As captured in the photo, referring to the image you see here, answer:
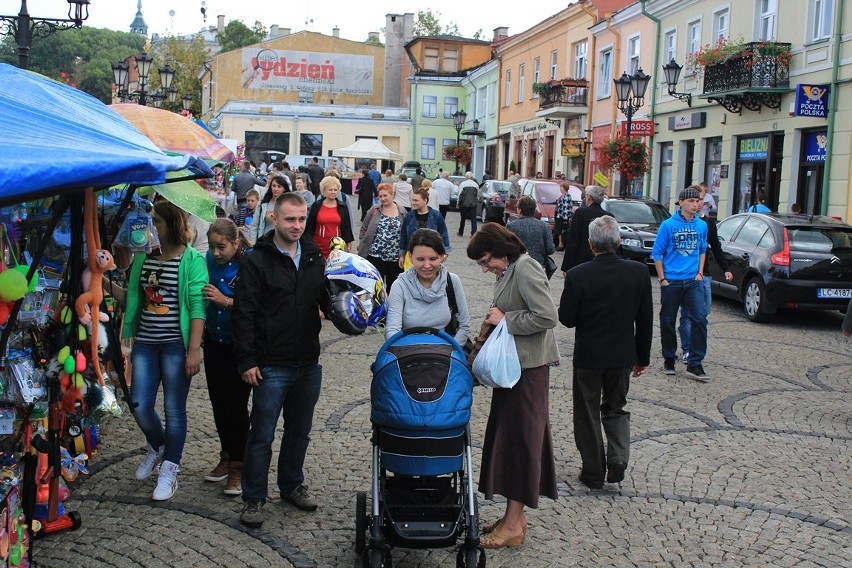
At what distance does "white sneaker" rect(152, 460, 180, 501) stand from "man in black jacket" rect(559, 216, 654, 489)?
253 cm

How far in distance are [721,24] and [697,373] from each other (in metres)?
19.6

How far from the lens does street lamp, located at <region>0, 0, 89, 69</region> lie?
1147cm

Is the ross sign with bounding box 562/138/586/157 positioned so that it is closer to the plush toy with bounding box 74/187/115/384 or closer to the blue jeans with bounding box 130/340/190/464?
the blue jeans with bounding box 130/340/190/464

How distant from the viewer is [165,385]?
5609 millimetres

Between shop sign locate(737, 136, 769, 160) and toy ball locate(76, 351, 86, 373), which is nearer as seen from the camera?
toy ball locate(76, 351, 86, 373)

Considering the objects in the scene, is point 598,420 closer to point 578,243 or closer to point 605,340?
point 605,340

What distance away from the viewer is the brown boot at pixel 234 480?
5.78m

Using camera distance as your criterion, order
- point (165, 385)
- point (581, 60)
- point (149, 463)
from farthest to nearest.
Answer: point (581, 60) < point (149, 463) < point (165, 385)

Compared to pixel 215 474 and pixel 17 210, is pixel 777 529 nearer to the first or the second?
pixel 215 474

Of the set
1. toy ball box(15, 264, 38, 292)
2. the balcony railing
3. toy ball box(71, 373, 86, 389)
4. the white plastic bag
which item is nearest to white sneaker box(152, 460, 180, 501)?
toy ball box(71, 373, 86, 389)

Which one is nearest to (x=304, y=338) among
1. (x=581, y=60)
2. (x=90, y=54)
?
(x=581, y=60)

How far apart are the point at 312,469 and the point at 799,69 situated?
19.6m

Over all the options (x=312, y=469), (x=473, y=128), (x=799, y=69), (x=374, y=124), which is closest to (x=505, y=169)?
(x=473, y=128)

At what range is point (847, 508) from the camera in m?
5.92
